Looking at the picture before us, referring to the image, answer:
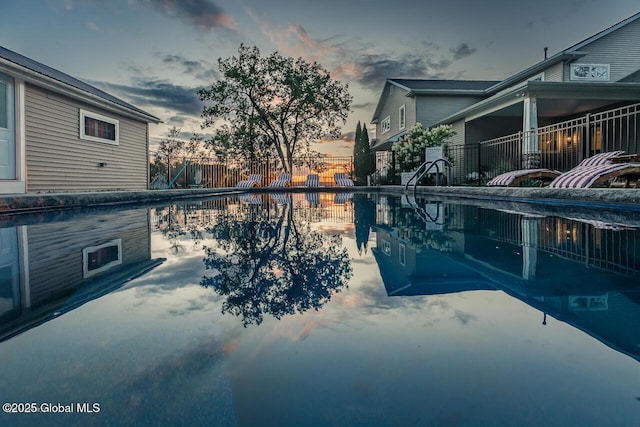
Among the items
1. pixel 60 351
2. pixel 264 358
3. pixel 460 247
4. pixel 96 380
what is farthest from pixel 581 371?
pixel 460 247

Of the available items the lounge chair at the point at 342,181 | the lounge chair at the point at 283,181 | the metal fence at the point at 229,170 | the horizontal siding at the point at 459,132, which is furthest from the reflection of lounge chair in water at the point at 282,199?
the horizontal siding at the point at 459,132

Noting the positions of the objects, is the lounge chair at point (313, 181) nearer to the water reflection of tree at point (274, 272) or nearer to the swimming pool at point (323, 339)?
the water reflection of tree at point (274, 272)

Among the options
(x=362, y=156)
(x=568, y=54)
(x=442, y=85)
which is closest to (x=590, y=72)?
(x=568, y=54)

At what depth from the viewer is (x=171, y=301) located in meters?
1.23

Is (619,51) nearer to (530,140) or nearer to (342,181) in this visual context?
(530,140)

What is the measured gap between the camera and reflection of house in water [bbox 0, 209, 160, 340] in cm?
115

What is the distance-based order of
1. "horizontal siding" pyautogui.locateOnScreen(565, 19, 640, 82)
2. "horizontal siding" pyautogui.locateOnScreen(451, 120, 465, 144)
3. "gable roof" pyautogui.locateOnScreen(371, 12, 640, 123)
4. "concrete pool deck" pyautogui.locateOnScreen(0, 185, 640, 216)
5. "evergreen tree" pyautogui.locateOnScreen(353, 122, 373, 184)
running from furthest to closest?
"evergreen tree" pyautogui.locateOnScreen(353, 122, 373, 184) → "horizontal siding" pyautogui.locateOnScreen(451, 120, 465, 144) → "horizontal siding" pyautogui.locateOnScreen(565, 19, 640, 82) → "gable roof" pyautogui.locateOnScreen(371, 12, 640, 123) → "concrete pool deck" pyautogui.locateOnScreen(0, 185, 640, 216)

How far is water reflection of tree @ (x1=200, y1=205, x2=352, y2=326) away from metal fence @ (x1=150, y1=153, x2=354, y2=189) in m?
15.6

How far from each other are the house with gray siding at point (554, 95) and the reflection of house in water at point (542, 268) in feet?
29.6

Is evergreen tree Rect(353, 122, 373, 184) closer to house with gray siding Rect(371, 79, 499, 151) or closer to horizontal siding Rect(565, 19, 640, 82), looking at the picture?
house with gray siding Rect(371, 79, 499, 151)

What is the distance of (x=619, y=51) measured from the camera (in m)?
14.5

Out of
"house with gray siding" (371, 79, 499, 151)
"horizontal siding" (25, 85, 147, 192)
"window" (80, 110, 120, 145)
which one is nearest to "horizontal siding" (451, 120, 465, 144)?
"house with gray siding" (371, 79, 499, 151)

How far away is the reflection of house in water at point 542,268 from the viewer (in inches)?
42.0

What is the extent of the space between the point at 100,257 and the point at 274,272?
112 centimetres
